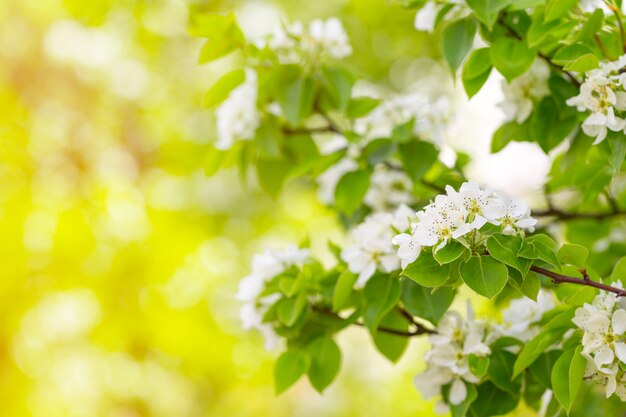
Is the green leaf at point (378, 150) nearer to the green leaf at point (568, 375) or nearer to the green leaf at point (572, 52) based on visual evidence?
the green leaf at point (572, 52)

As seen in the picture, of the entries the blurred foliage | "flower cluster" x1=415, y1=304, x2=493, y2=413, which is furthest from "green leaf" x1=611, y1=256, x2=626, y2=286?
the blurred foliage

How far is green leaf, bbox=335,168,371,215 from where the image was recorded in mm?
975

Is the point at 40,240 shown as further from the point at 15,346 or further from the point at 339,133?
the point at 339,133

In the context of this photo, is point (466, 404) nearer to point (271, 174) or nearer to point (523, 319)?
point (523, 319)

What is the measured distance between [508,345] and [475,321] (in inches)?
1.6

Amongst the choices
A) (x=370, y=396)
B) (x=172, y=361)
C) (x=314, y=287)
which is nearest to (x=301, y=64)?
(x=314, y=287)

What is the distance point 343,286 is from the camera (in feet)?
2.60

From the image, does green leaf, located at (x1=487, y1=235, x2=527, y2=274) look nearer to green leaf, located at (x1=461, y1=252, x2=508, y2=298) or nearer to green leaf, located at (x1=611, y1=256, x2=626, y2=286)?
green leaf, located at (x1=461, y1=252, x2=508, y2=298)

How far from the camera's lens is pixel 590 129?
2.40 feet

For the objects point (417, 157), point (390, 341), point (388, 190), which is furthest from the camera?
point (388, 190)

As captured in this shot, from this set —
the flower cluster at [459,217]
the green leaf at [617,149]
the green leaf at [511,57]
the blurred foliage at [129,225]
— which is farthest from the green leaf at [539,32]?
the blurred foliage at [129,225]

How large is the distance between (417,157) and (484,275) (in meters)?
0.42

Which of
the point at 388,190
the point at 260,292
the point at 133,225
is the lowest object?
the point at 133,225

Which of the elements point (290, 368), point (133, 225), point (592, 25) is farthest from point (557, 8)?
point (133, 225)
